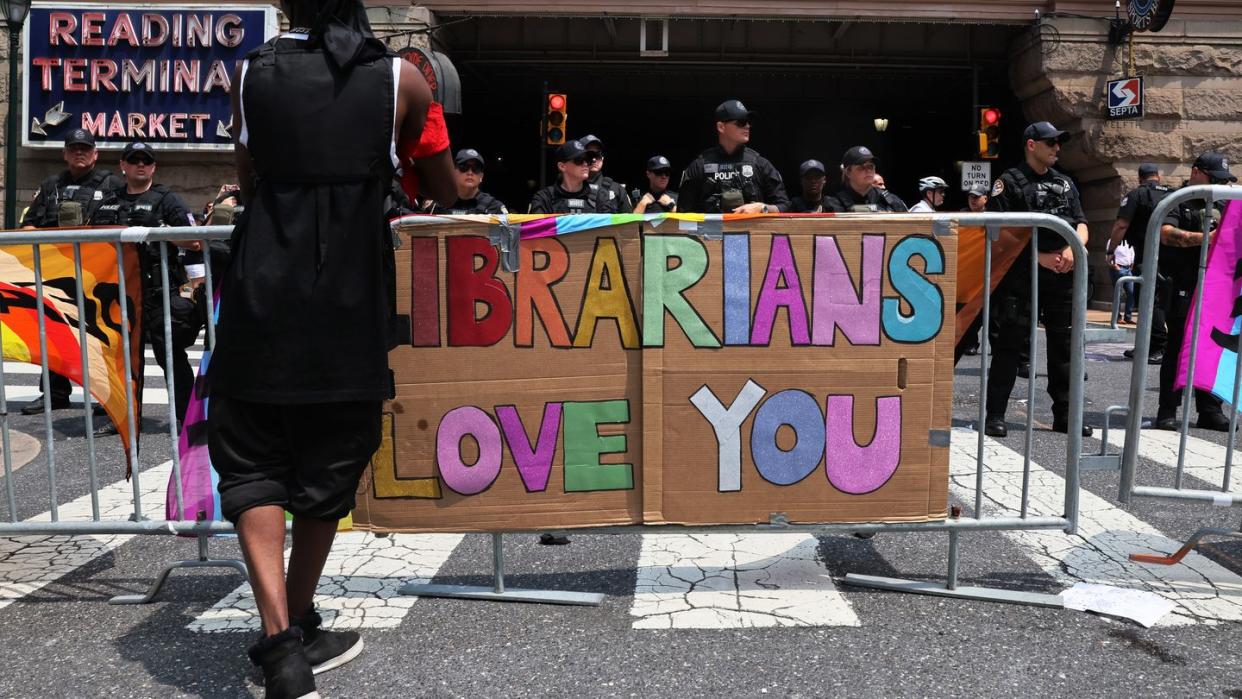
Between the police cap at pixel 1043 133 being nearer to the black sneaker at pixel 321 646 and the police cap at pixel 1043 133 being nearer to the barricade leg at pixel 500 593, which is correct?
the barricade leg at pixel 500 593

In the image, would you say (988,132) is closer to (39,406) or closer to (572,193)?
(572,193)

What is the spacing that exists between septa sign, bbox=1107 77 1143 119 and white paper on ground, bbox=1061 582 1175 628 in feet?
53.2

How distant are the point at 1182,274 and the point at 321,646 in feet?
25.7

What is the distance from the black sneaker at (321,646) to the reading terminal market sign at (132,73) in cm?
1634

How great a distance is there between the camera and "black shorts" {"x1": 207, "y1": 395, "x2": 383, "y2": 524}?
2.97m

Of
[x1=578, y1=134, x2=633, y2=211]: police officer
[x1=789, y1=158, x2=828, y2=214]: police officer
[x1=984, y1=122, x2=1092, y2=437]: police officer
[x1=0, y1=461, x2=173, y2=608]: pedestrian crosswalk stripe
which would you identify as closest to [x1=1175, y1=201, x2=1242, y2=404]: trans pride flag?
[x1=984, y1=122, x2=1092, y2=437]: police officer

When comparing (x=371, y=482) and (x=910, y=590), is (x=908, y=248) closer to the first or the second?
(x=910, y=590)

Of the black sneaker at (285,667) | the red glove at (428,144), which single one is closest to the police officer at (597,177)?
the red glove at (428,144)

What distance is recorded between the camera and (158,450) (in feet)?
22.2

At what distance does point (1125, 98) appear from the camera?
699 inches

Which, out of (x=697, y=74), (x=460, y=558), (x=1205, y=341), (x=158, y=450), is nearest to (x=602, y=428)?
(x=460, y=558)

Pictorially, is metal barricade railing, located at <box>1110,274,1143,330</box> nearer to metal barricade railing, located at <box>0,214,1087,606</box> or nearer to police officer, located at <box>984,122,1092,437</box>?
police officer, located at <box>984,122,1092,437</box>

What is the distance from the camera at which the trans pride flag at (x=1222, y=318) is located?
424cm

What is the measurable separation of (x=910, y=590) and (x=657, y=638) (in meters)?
1.05
